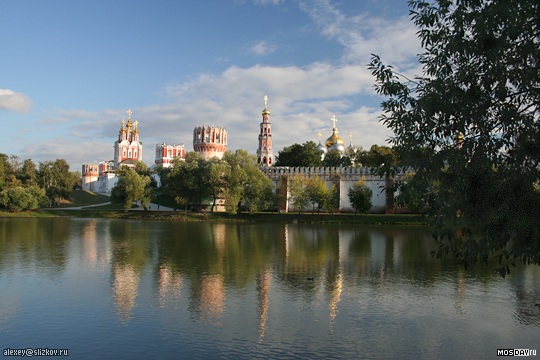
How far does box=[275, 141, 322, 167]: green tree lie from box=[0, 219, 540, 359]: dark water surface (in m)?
48.6

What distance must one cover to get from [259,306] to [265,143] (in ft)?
212

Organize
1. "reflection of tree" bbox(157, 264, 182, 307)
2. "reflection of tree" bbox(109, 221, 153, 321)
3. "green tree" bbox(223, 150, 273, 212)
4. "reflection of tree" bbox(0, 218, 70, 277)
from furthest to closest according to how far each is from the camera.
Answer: "green tree" bbox(223, 150, 273, 212) < "reflection of tree" bbox(0, 218, 70, 277) < "reflection of tree" bbox(157, 264, 182, 307) < "reflection of tree" bbox(109, 221, 153, 321)

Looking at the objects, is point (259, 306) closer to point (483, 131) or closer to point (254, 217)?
point (483, 131)

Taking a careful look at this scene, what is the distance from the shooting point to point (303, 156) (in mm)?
71000

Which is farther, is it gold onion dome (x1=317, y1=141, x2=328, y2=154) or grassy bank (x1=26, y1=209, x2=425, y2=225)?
gold onion dome (x1=317, y1=141, x2=328, y2=154)

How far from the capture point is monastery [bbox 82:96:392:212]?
54562 millimetres

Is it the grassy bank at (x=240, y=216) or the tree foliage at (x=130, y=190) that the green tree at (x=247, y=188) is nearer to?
the grassy bank at (x=240, y=216)

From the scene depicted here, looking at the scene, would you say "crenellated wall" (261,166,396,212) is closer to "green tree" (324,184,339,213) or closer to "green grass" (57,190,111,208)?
"green tree" (324,184,339,213)

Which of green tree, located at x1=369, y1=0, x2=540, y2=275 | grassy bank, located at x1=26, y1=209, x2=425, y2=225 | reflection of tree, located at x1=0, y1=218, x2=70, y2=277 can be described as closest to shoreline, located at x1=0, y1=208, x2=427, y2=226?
grassy bank, located at x1=26, y1=209, x2=425, y2=225

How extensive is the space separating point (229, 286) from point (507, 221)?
9617 millimetres

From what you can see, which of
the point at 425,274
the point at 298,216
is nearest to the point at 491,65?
the point at 425,274

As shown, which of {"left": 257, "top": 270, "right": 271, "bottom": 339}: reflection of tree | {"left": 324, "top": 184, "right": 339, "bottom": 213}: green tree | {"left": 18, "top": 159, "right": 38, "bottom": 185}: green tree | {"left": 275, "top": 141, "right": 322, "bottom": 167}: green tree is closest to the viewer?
{"left": 257, "top": 270, "right": 271, "bottom": 339}: reflection of tree

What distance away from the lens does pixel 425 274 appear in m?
17.4

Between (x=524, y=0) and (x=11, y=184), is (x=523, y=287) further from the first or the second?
(x=11, y=184)
